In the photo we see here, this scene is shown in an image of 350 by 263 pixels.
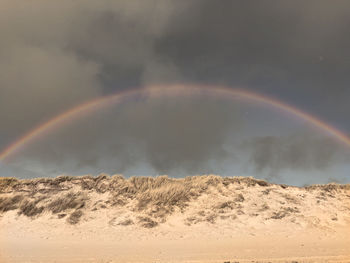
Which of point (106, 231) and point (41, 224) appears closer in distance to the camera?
point (106, 231)

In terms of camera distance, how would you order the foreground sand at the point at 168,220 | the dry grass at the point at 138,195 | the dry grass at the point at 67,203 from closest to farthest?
the foreground sand at the point at 168,220 < the dry grass at the point at 138,195 < the dry grass at the point at 67,203

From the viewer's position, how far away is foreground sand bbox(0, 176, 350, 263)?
15047 mm

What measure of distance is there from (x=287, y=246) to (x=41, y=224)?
56.3 feet

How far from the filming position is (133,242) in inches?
725

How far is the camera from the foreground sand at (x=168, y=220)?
15.0m

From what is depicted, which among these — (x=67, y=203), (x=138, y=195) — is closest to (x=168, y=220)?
(x=138, y=195)

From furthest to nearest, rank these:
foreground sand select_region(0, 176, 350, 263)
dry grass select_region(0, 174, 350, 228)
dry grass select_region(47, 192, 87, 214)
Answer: dry grass select_region(47, 192, 87, 214) < dry grass select_region(0, 174, 350, 228) < foreground sand select_region(0, 176, 350, 263)

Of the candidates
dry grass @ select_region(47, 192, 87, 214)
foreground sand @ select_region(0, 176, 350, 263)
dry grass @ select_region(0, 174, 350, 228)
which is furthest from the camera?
dry grass @ select_region(47, 192, 87, 214)

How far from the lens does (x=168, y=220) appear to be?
21.8 m

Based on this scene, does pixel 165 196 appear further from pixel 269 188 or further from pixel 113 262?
pixel 113 262

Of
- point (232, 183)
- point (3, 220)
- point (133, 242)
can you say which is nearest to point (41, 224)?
point (3, 220)

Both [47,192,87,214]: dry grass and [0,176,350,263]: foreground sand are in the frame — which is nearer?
[0,176,350,263]: foreground sand

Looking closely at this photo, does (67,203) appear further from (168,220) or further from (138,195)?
(168,220)

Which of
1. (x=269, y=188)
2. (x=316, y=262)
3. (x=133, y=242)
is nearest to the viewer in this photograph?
(x=316, y=262)
